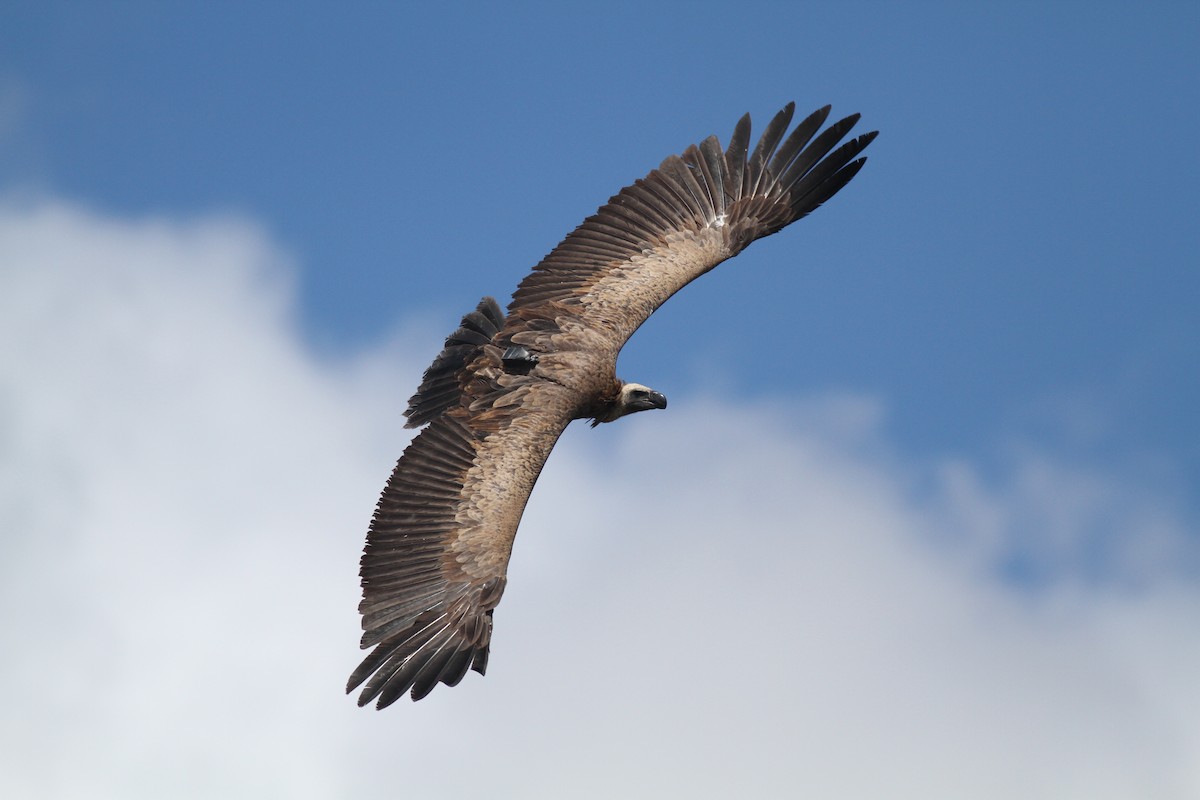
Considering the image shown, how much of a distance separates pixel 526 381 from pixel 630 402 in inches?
53.7

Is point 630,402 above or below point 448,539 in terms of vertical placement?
above

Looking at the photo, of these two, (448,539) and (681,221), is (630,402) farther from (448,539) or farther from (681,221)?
(448,539)

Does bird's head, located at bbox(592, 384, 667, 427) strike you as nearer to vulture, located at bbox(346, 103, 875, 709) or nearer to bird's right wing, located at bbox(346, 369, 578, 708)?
vulture, located at bbox(346, 103, 875, 709)

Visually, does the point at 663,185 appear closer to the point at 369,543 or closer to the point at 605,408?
the point at 605,408

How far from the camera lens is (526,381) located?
12703 millimetres

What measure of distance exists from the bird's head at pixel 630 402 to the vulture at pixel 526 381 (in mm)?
15

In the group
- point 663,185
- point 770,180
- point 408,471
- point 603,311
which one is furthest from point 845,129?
point 408,471

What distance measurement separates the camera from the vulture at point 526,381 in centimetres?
1125

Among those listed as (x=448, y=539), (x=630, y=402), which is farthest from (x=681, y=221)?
(x=448, y=539)

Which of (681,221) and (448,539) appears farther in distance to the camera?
(681,221)

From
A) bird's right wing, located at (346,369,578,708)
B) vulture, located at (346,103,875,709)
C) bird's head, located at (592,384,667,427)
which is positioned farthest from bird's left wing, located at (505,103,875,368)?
bird's right wing, located at (346,369,578,708)

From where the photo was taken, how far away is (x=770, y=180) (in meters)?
14.9

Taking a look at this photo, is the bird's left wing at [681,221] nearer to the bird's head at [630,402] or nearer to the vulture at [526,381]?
the vulture at [526,381]

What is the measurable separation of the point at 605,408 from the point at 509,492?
1.99m
